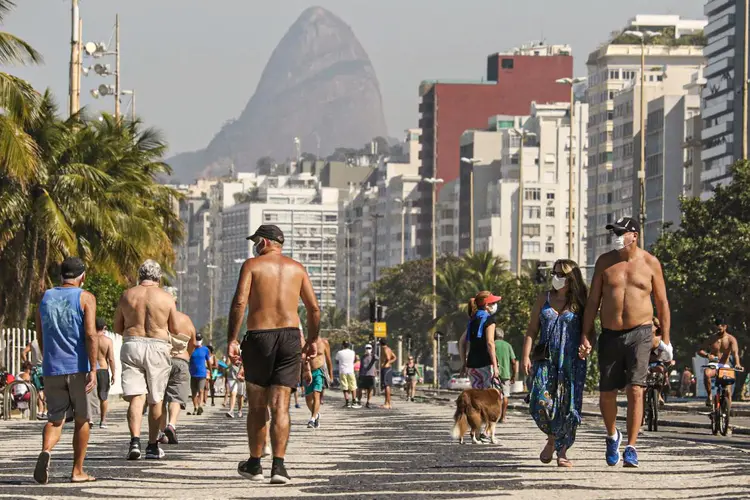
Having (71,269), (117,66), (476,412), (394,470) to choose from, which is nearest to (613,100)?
(117,66)

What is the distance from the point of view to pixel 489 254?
116938 mm

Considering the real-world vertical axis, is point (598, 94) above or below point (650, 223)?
above

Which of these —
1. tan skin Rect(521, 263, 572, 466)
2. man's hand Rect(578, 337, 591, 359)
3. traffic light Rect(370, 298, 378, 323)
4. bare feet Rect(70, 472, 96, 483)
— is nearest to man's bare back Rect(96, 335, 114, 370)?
tan skin Rect(521, 263, 572, 466)

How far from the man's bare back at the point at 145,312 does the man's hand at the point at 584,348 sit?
4075mm

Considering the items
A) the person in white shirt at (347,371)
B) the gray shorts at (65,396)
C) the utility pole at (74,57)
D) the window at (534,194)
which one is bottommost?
the person in white shirt at (347,371)

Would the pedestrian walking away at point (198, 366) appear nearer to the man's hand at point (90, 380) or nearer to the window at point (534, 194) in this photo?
the man's hand at point (90, 380)

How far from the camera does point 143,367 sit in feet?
58.9

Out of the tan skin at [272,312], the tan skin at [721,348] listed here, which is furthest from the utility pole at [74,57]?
the tan skin at [272,312]

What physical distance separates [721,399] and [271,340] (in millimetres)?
14021

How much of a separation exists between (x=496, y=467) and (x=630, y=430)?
1108 millimetres

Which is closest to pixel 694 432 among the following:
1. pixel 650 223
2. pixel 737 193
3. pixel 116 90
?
pixel 737 193

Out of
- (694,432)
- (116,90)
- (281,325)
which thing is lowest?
(694,432)

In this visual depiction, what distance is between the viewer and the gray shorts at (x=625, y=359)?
15.4 meters

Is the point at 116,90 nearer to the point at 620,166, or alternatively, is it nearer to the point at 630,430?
the point at 630,430
